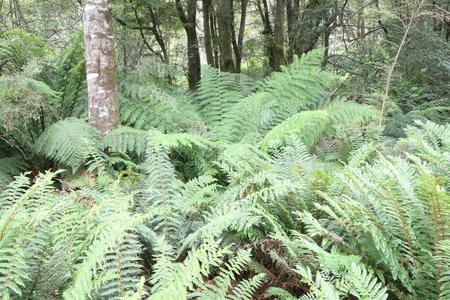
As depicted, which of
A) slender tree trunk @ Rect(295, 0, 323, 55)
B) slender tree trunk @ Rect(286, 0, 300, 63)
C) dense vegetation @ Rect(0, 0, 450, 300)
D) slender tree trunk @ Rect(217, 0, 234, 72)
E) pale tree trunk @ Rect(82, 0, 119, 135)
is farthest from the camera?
A: slender tree trunk @ Rect(286, 0, 300, 63)

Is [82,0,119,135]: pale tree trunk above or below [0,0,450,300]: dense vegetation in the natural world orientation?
above

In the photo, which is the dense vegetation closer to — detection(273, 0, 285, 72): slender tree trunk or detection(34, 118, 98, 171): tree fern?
detection(34, 118, 98, 171): tree fern

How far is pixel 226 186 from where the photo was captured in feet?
8.77

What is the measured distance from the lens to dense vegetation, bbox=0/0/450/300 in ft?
4.40

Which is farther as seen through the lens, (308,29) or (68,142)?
(308,29)

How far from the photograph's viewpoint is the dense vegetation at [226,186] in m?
1.34

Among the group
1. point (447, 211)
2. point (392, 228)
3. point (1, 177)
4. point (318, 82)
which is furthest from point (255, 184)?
point (318, 82)

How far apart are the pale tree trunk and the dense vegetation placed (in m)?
0.18

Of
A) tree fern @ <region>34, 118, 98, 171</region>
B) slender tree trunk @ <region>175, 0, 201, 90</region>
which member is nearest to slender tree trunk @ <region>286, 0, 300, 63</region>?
slender tree trunk @ <region>175, 0, 201, 90</region>

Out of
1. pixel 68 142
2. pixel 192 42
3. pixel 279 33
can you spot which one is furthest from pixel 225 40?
pixel 68 142

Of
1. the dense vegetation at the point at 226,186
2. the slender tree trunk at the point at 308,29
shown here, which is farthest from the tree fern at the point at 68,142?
the slender tree trunk at the point at 308,29

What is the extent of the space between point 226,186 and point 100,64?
156 cm

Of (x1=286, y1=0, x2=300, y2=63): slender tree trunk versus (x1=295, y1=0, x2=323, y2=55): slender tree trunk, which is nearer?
(x1=295, y1=0, x2=323, y2=55): slender tree trunk

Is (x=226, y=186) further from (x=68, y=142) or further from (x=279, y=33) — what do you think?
(x=279, y=33)
